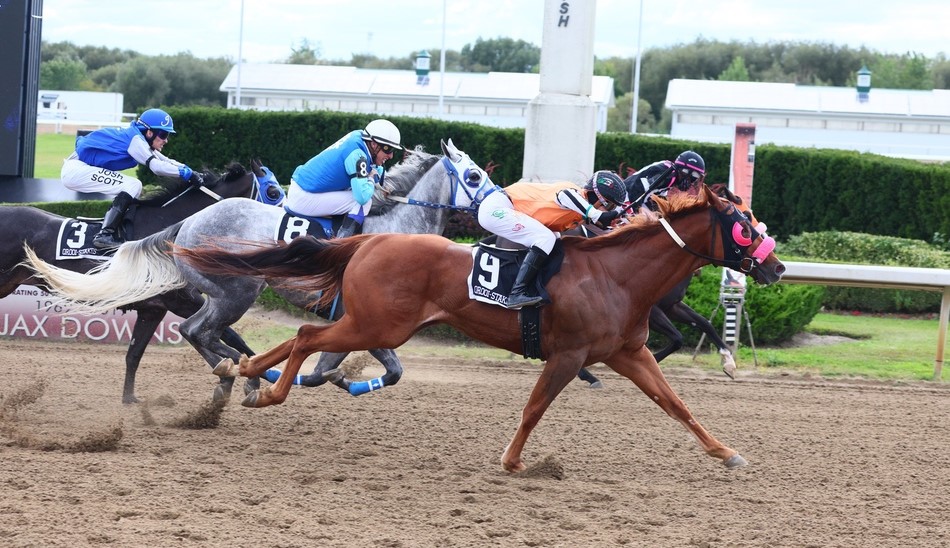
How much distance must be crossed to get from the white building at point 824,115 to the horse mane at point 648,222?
24.6 metres

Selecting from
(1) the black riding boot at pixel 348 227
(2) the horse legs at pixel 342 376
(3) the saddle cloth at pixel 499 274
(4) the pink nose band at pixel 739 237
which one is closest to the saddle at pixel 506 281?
(3) the saddle cloth at pixel 499 274

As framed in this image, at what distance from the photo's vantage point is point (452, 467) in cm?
564

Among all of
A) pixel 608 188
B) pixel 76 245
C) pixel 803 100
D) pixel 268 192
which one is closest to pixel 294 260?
pixel 608 188

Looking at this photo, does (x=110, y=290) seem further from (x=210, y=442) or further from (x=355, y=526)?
(x=355, y=526)

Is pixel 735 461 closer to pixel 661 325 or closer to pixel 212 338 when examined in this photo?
pixel 661 325

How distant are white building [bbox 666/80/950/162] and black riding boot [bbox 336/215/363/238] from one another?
2384cm

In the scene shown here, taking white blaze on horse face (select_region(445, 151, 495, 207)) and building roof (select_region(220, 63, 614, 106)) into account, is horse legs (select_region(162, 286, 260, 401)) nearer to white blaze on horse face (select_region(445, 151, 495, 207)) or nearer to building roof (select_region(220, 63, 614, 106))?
white blaze on horse face (select_region(445, 151, 495, 207))

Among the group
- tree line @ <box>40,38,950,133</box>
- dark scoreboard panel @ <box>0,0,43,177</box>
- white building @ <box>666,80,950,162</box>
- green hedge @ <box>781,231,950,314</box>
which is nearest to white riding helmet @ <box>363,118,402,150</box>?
green hedge @ <box>781,231,950,314</box>

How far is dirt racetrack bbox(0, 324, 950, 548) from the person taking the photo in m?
4.47

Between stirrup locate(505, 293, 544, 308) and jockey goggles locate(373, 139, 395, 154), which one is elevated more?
jockey goggles locate(373, 139, 395, 154)

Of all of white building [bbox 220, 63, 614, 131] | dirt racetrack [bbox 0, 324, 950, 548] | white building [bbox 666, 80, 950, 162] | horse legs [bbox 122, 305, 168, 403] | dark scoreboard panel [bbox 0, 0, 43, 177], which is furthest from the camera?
white building [bbox 220, 63, 614, 131]

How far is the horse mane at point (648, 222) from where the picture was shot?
549 cm

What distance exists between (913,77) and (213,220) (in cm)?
5231

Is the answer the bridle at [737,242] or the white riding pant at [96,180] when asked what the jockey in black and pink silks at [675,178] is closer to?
the bridle at [737,242]
